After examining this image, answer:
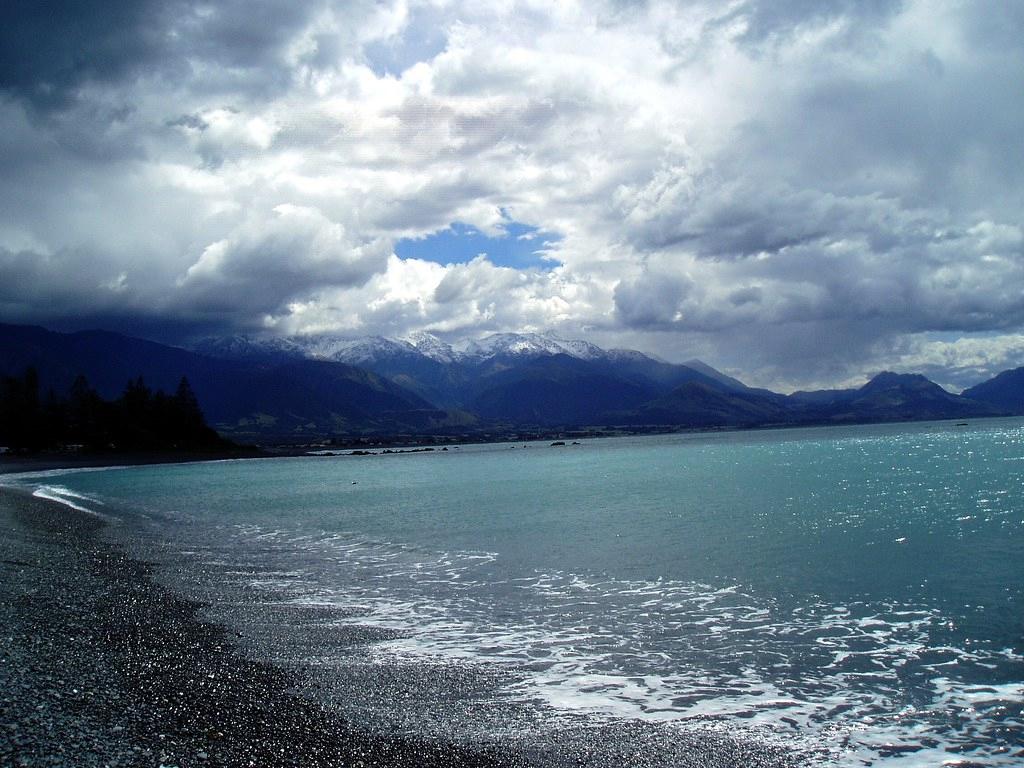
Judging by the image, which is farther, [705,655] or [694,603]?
[694,603]

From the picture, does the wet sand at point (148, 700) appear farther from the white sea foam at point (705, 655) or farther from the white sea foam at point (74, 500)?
the white sea foam at point (74, 500)

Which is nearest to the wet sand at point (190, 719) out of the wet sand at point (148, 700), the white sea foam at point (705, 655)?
the wet sand at point (148, 700)

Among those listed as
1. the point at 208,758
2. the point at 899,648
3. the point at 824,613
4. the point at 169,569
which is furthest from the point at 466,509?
the point at 208,758

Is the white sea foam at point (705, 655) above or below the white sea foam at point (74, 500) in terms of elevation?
above

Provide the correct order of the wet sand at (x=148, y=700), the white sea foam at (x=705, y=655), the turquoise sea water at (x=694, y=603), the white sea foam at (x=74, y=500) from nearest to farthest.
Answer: the wet sand at (x=148, y=700)
the white sea foam at (x=705, y=655)
the turquoise sea water at (x=694, y=603)
the white sea foam at (x=74, y=500)

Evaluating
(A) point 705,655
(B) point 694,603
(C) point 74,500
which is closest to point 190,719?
(A) point 705,655

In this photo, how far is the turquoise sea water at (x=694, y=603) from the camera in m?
12.5

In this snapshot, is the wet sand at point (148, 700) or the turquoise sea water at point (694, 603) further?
the turquoise sea water at point (694, 603)

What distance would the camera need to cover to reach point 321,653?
15555 millimetres

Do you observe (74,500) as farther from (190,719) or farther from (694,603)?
(190,719)

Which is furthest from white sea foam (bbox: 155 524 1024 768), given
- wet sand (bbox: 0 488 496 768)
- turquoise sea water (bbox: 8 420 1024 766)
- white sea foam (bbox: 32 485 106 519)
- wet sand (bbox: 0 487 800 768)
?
white sea foam (bbox: 32 485 106 519)

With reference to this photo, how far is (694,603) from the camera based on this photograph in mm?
21359

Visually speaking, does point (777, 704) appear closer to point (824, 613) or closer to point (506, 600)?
point (824, 613)

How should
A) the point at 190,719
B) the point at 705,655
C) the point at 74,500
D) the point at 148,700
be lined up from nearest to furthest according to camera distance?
the point at 190,719
the point at 148,700
the point at 705,655
the point at 74,500
